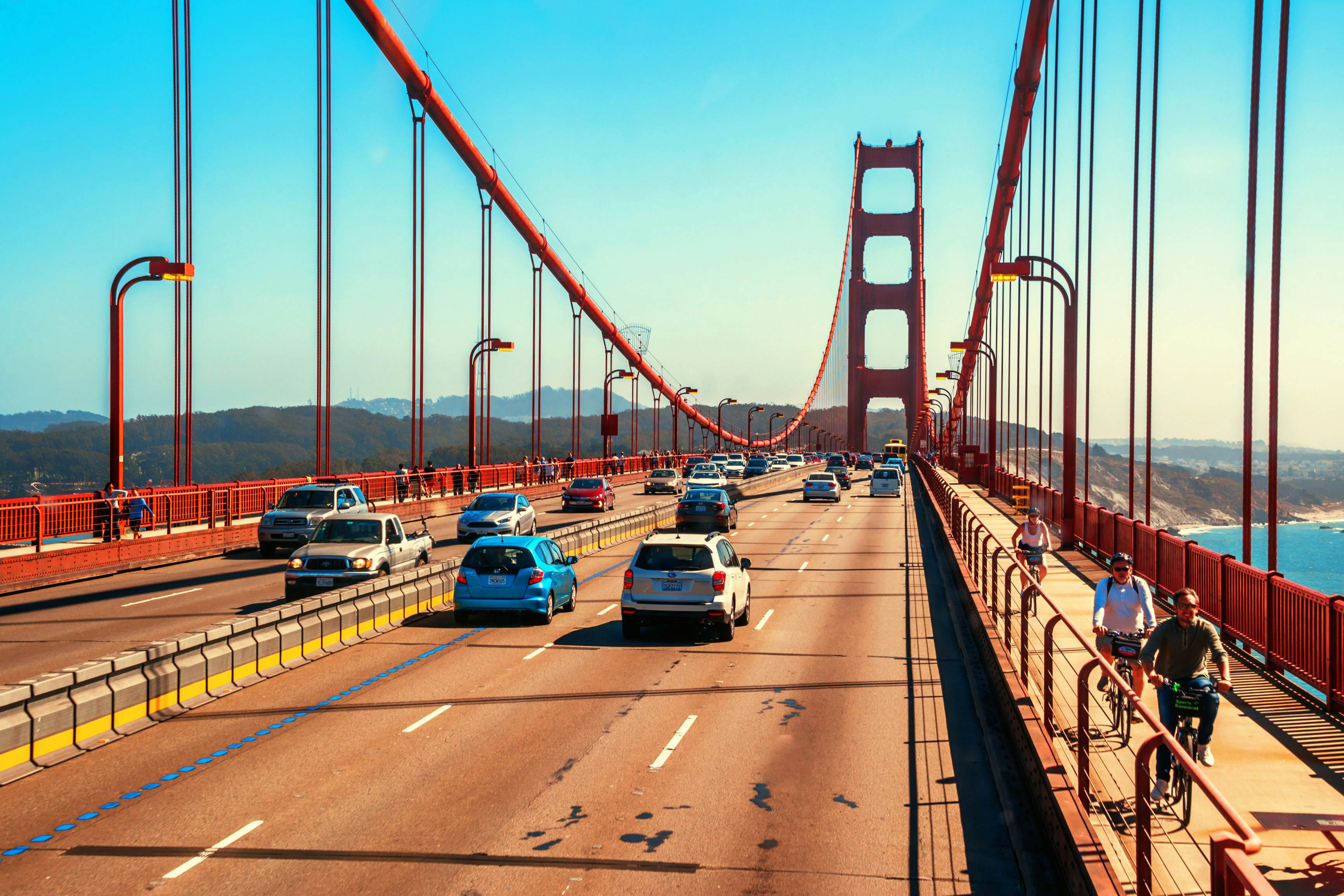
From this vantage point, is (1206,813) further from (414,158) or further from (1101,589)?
(414,158)

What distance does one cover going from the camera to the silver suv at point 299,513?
97.0ft

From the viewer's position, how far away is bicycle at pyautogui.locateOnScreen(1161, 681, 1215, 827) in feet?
25.8

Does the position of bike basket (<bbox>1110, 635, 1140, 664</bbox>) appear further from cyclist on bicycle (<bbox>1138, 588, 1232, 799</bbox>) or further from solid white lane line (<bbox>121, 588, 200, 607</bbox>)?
solid white lane line (<bbox>121, 588, 200, 607</bbox>)

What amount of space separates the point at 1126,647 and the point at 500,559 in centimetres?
1059

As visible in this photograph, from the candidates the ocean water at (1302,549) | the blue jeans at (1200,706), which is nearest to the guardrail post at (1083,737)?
the blue jeans at (1200,706)

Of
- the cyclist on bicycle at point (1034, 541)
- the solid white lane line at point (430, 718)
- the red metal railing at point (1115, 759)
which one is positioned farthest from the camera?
the cyclist on bicycle at point (1034, 541)

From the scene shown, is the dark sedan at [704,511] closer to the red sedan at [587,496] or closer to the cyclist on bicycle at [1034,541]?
the red sedan at [587,496]

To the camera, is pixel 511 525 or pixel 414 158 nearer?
pixel 511 525

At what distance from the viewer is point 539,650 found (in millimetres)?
16250

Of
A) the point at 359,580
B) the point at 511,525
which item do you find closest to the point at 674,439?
the point at 511,525

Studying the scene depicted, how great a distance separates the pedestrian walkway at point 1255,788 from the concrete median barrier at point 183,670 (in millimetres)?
8710

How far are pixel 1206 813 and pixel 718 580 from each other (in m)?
9.54

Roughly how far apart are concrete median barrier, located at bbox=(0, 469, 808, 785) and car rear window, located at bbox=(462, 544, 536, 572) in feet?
4.89

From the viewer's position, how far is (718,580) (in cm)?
1697
